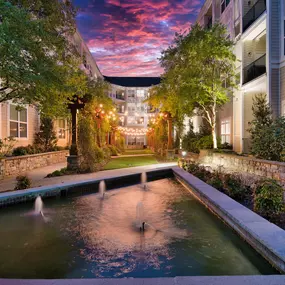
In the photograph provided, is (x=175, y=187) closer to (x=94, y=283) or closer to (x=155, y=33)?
(x=94, y=283)

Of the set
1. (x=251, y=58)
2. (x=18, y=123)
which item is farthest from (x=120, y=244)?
(x=251, y=58)

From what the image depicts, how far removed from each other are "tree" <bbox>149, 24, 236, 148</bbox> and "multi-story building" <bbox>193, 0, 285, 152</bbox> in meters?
1.04

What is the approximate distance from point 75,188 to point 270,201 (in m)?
6.34

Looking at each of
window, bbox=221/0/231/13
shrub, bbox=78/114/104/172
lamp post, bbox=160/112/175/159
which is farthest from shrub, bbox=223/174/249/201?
window, bbox=221/0/231/13

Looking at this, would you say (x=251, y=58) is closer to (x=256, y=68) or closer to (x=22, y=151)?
(x=256, y=68)

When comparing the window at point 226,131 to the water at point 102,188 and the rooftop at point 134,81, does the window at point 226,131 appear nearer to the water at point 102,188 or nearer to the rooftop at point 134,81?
the water at point 102,188

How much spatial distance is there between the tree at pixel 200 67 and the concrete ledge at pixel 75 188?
6.58 metres

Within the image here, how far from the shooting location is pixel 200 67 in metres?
19.3

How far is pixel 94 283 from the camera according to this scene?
3.29 metres

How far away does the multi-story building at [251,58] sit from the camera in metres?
15.2

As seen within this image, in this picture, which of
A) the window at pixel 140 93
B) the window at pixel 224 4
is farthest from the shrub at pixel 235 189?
the window at pixel 140 93

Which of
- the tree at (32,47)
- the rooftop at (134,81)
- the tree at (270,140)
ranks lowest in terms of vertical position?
the tree at (270,140)

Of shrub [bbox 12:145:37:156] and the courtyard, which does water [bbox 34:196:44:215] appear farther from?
shrub [bbox 12:145:37:156]

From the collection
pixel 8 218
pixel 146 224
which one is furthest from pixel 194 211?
pixel 8 218
